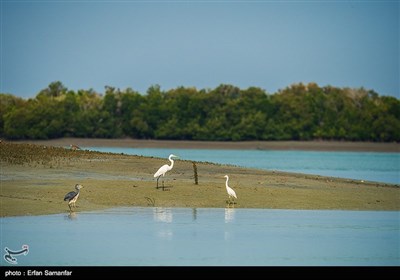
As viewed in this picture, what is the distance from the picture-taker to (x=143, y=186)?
25.9 metres

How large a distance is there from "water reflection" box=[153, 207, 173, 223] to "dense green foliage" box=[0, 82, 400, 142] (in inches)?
2430

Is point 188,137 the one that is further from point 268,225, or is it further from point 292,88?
point 268,225

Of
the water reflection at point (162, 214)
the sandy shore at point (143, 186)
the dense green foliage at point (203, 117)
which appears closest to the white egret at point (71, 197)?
the sandy shore at point (143, 186)

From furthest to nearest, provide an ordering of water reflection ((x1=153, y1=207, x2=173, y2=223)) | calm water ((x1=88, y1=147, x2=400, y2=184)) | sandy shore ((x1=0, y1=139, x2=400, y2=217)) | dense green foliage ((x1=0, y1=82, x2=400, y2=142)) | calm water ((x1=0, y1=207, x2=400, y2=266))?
dense green foliage ((x1=0, y1=82, x2=400, y2=142))
calm water ((x1=88, y1=147, x2=400, y2=184))
sandy shore ((x1=0, y1=139, x2=400, y2=217))
water reflection ((x1=153, y1=207, x2=173, y2=223))
calm water ((x1=0, y1=207, x2=400, y2=266))

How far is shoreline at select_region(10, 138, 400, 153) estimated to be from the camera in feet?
271

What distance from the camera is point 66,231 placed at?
19.0 m

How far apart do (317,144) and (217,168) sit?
177 ft

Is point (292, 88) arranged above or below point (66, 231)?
above

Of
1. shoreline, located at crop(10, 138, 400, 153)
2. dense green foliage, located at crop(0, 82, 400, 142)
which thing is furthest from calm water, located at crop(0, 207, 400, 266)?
dense green foliage, located at crop(0, 82, 400, 142)

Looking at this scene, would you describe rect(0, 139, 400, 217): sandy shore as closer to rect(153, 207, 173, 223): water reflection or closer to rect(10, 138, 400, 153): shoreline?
rect(153, 207, 173, 223): water reflection

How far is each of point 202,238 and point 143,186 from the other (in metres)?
7.42
